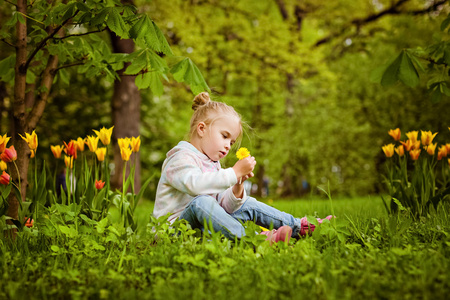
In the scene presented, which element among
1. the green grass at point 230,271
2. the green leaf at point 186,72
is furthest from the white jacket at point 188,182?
the green leaf at point 186,72

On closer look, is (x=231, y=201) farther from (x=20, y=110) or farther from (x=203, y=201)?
(x=20, y=110)

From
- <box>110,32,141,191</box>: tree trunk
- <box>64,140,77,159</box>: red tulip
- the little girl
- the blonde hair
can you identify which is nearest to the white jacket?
the little girl

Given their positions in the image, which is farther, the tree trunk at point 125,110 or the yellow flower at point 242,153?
the tree trunk at point 125,110

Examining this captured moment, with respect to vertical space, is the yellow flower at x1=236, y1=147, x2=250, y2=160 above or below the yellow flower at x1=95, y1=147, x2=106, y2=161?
above

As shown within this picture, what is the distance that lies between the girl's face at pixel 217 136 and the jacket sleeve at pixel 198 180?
27 cm

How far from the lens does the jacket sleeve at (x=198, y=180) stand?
235 centimetres

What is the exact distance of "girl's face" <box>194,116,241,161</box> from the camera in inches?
105

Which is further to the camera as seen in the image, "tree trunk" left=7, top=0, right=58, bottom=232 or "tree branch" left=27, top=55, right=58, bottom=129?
"tree branch" left=27, top=55, right=58, bottom=129

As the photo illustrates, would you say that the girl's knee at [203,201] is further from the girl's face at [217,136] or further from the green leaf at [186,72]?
the green leaf at [186,72]

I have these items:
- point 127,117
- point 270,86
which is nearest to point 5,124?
point 127,117

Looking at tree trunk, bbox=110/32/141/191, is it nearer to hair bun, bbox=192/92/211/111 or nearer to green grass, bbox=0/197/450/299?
hair bun, bbox=192/92/211/111

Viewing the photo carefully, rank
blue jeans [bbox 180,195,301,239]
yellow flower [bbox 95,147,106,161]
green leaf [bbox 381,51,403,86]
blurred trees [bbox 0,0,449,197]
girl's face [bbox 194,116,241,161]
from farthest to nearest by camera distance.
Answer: blurred trees [bbox 0,0,449,197]
yellow flower [bbox 95,147,106,161]
girl's face [bbox 194,116,241,161]
green leaf [bbox 381,51,403,86]
blue jeans [bbox 180,195,301,239]

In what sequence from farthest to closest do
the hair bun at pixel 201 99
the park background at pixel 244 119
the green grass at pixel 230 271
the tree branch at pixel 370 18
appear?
the tree branch at pixel 370 18 < the hair bun at pixel 201 99 < the park background at pixel 244 119 < the green grass at pixel 230 271

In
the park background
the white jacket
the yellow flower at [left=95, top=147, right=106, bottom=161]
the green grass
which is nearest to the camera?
the green grass
